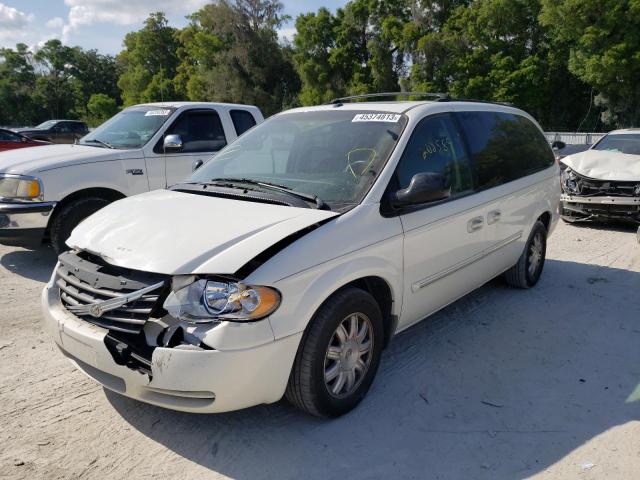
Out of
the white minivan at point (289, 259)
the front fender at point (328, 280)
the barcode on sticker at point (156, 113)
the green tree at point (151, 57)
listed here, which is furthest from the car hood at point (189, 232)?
the green tree at point (151, 57)

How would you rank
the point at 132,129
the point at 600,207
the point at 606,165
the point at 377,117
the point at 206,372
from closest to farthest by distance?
1. the point at 206,372
2. the point at 377,117
3. the point at 132,129
4. the point at 600,207
5. the point at 606,165

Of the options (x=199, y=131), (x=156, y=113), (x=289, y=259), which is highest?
(x=156, y=113)

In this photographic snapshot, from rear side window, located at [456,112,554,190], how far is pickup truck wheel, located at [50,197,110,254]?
13.9ft

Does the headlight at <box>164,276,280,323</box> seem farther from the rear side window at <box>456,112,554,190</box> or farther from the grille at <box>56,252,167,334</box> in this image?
→ the rear side window at <box>456,112,554,190</box>

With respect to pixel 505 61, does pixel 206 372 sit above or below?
below

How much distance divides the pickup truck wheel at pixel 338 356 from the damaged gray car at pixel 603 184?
247 inches

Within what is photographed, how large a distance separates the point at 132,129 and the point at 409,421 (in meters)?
5.52

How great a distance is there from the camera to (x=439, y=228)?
3.80 metres

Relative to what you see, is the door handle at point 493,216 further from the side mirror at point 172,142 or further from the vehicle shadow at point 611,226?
the vehicle shadow at point 611,226

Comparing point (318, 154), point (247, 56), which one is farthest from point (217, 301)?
point (247, 56)

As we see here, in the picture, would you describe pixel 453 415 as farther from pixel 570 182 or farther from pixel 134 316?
pixel 570 182

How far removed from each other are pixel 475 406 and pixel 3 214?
512cm

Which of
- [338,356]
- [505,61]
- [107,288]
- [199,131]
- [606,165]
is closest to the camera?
[107,288]

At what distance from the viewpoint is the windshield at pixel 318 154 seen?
352 cm
